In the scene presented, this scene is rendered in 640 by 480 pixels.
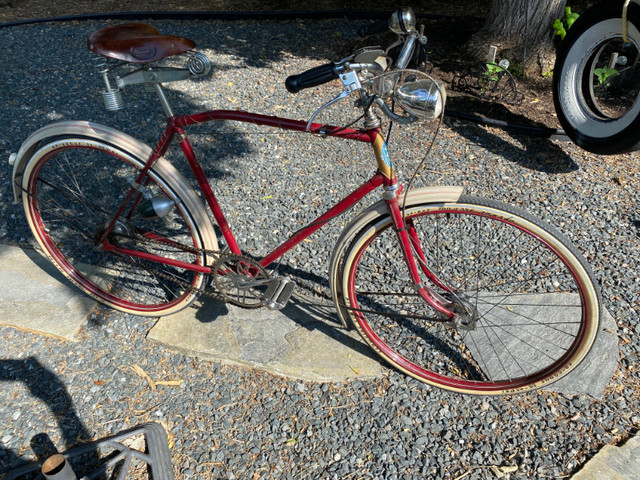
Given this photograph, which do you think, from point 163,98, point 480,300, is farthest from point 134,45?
point 480,300

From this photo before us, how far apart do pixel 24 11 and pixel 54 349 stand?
6.25 m

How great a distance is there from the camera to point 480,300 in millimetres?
2822

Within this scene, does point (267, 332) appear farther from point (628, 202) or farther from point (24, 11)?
point (24, 11)

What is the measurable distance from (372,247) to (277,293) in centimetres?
95

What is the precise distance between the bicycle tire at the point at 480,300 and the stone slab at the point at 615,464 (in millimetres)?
376

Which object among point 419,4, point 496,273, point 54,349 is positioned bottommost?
point 54,349

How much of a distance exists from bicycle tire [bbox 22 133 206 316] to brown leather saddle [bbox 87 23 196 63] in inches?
17.1

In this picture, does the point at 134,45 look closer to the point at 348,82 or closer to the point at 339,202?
the point at 348,82

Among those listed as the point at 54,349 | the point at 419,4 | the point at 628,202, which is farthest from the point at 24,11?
the point at 628,202

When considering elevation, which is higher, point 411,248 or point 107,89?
point 107,89

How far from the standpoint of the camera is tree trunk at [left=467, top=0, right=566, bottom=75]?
4.73 m

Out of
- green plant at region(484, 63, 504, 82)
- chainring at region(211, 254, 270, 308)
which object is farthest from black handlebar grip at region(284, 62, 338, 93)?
green plant at region(484, 63, 504, 82)

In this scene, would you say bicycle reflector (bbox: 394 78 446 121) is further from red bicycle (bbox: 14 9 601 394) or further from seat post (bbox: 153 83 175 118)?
seat post (bbox: 153 83 175 118)

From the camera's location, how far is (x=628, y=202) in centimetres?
355
